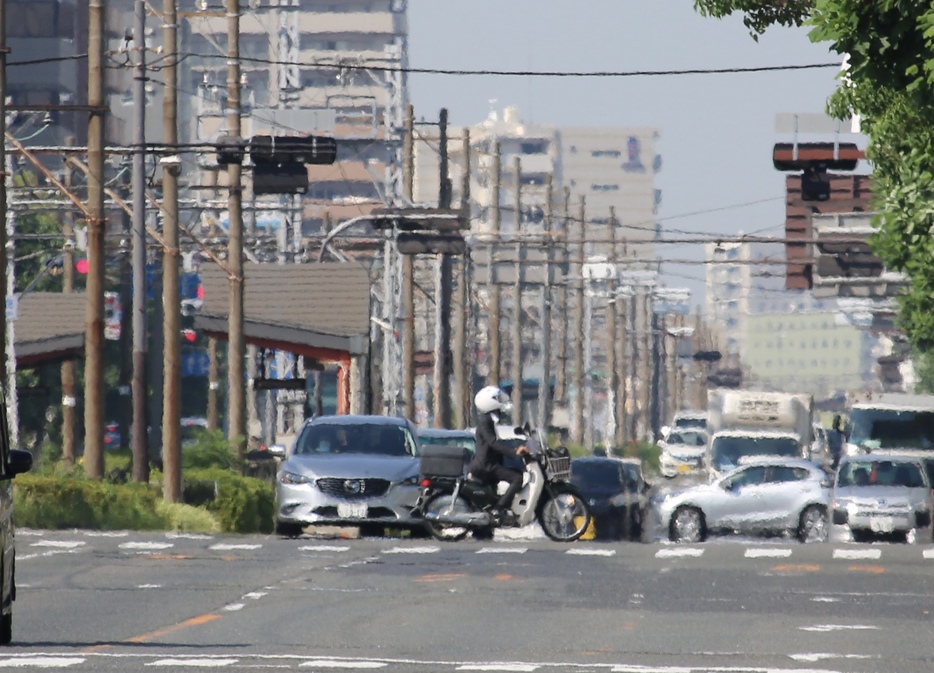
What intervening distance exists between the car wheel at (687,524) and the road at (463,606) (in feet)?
39.1

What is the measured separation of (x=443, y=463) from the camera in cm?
2611

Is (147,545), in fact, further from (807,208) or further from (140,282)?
(807,208)

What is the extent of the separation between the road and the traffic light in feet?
29.6

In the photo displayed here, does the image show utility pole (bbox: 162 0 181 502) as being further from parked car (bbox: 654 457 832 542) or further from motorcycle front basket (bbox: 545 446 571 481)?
motorcycle front basket (bbox: 545 446 571 481)

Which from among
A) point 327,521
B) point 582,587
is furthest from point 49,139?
point 582,587

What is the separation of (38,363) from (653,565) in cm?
3224

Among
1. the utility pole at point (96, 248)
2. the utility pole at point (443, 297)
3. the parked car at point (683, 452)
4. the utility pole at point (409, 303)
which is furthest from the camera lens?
the parked car at point (683, 452)

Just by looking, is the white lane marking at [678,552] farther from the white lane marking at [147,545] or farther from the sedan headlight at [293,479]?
the white lane marking at [147,545]

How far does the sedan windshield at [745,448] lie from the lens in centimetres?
5600

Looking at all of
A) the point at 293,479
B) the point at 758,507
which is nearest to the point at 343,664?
the point at 293,479

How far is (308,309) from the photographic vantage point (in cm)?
5669

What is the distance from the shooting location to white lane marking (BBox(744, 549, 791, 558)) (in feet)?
76.2

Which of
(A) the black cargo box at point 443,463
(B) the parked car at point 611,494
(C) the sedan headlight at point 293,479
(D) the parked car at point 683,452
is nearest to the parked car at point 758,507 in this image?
(B) the parked car at point 611,494

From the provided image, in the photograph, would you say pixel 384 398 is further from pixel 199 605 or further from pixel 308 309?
pixel 199 605
